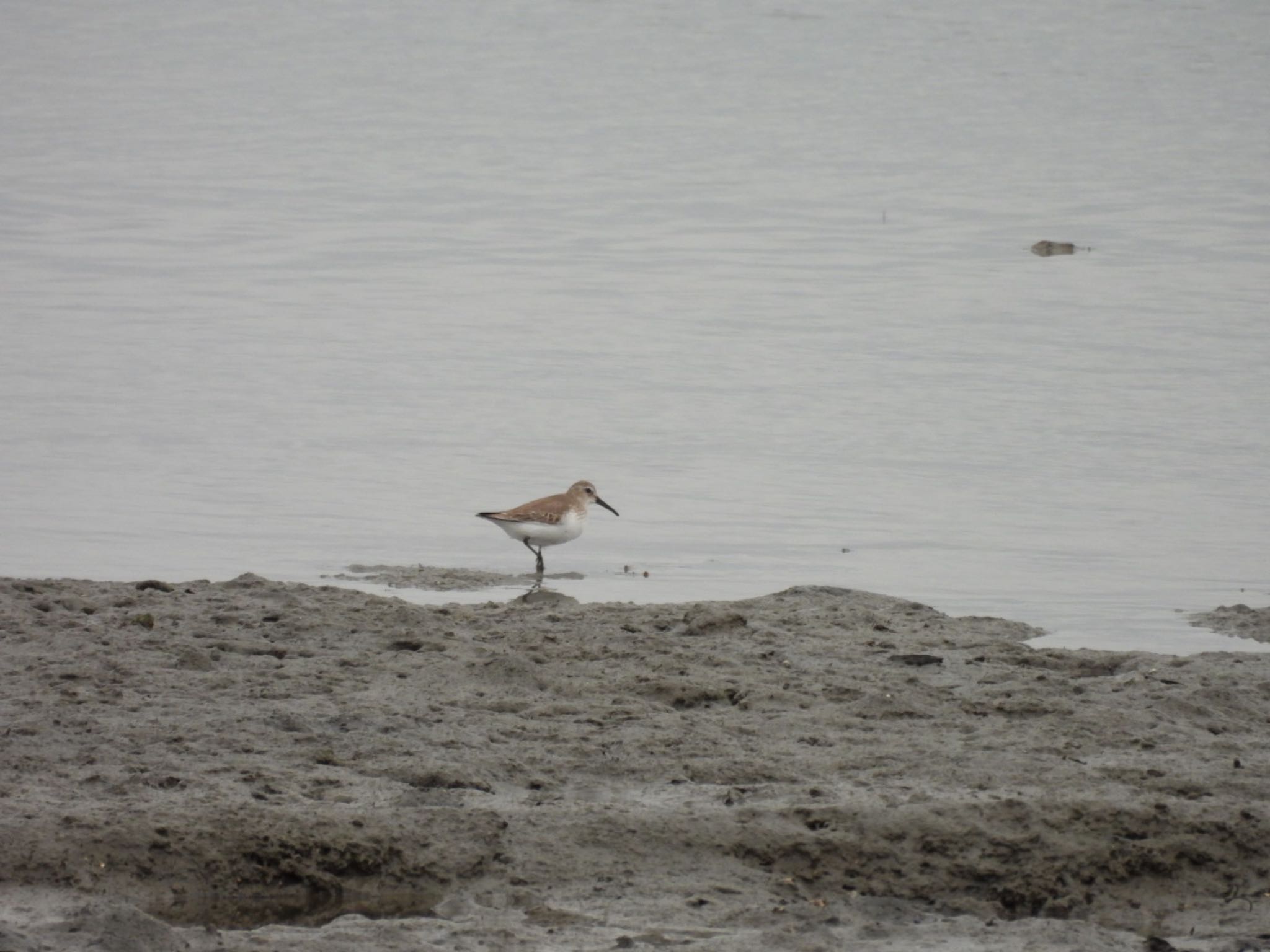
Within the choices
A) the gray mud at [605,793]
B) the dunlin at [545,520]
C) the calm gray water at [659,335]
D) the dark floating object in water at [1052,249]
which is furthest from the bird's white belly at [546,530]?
the dark floating object in water at [1052,249]

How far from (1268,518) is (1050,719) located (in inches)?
197

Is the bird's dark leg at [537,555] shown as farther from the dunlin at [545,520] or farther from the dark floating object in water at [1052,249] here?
the dark floating object in water at [1052,249]

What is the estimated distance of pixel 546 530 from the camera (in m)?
9.84

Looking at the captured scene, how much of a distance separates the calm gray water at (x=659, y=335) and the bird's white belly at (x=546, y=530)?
244mm

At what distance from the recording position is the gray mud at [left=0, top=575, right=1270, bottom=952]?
5.34 metres

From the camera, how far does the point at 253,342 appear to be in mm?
15203

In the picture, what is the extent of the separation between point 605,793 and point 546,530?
3.92 m

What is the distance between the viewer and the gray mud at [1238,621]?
28.8 ft

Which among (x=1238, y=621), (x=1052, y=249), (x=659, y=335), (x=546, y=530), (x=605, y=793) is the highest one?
(x=1052, y=249)

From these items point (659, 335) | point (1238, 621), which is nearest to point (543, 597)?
point (1238, 621)

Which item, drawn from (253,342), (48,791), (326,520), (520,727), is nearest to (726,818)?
(520,727)

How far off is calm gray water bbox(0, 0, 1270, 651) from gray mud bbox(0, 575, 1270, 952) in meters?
2.10

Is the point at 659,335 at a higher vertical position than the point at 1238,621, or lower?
higher

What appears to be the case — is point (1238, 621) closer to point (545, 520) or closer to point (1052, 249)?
point (545, 520)
